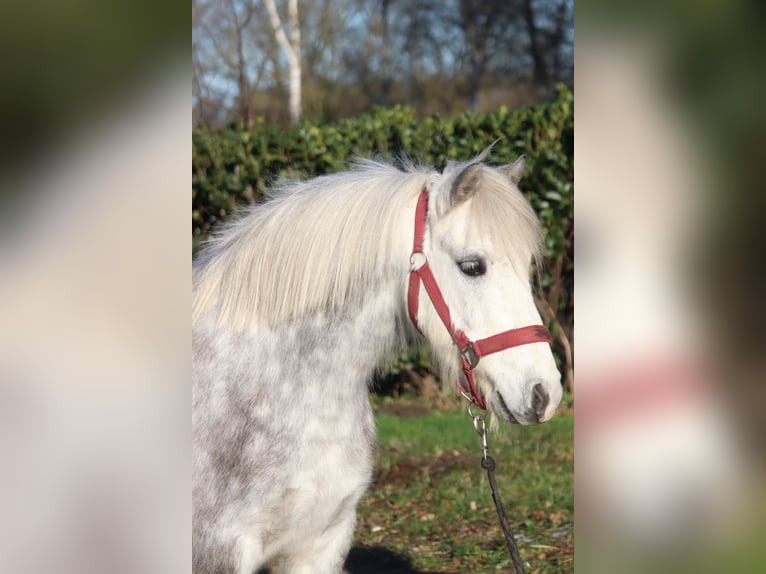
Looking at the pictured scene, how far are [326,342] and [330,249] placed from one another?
0.30m

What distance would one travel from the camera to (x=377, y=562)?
468 centimetres

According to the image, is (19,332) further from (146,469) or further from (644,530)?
(644,530)

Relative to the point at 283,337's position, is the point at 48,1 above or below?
above

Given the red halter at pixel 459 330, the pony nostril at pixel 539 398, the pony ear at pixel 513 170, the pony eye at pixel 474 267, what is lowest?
the pony nostril at pixel 539 398

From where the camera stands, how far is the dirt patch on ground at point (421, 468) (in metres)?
6.19

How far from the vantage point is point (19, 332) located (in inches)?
35.2

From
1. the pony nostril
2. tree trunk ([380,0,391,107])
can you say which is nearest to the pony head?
the pony nostril

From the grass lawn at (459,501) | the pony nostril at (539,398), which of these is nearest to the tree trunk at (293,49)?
the grass lawn at (459,501)

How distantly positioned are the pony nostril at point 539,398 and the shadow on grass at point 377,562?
8.02 ft

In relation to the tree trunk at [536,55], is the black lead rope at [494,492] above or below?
below

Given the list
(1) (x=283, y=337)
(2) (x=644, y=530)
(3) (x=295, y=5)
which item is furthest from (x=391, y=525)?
(3) (x=295, y=5)

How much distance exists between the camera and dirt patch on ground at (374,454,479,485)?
20.3 ft

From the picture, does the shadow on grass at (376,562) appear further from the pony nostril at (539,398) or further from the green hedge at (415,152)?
the green hedge at (415,152)

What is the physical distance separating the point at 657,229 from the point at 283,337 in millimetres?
1800
